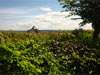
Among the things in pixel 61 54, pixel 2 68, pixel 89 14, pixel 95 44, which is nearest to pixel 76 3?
pixel 89 14

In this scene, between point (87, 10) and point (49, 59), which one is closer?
point (49, 59)

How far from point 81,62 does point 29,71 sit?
99.2 inches

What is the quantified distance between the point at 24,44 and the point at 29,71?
6.15 feet

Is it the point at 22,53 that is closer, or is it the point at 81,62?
the point at 22,53

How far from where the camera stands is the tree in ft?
78.9

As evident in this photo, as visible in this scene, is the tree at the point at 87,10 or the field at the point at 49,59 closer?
the field at the point at 49,59

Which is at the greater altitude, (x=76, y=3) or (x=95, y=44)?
(x=76, y=3)

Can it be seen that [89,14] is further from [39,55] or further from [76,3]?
[39,55]

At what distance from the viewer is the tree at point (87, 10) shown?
947 inches

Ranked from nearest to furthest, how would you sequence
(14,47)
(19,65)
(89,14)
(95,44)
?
(19,65)
(14,47)
(95,44)
(89,14)

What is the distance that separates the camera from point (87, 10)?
24609 mm

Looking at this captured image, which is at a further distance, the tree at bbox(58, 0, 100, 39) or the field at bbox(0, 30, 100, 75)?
the tree at bbox(58, 0, 100, 39)

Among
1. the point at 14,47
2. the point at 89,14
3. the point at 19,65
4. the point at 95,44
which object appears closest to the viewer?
the point at 19,65

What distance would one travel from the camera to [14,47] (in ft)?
44.4
